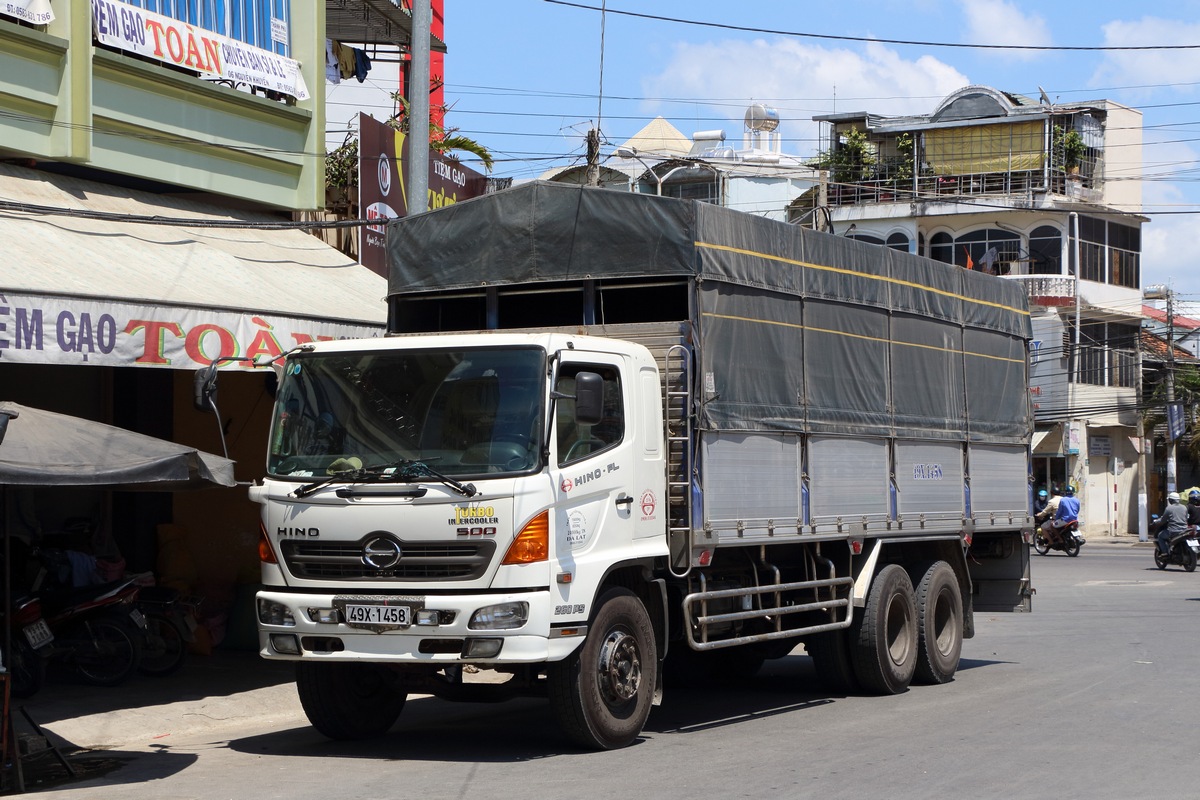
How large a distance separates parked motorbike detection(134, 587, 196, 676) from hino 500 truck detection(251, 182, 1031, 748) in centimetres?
271

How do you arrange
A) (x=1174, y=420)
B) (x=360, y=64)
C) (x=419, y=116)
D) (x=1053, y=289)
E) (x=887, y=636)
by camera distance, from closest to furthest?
1. (x=887, y=636)
2. (x=419, y=116)
3. (x=360, y=64)
4. (x=1174, y=420)
5. (x=1053, y=289)

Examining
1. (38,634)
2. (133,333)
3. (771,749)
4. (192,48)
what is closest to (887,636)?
(771,749)

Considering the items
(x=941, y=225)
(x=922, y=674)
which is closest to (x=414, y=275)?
(x=922, y=674)

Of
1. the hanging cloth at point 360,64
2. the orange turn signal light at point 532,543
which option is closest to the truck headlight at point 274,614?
the orange turn signal light at point 532,543

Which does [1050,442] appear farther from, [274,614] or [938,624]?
[274,614]

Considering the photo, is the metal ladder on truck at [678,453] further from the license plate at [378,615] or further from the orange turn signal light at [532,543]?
the license plate at [378,615]

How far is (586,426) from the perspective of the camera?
28.4ft

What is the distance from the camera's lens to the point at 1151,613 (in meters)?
18.9

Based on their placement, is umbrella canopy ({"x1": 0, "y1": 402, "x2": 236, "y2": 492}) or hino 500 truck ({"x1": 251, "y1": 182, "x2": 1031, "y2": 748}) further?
hino 500 truck ({"x1": 251, "y1": 182, "x2": 1031, "y2": 748})

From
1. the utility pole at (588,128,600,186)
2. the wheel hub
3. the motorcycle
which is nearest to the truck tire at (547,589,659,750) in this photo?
the wheel hub

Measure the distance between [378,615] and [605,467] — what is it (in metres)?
1.61

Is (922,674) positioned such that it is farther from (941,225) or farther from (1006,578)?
(941,225)

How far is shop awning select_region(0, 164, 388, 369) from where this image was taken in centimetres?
956

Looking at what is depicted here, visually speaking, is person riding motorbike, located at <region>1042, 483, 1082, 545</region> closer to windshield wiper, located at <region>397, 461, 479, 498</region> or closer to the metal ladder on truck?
the metal ladder on truck
